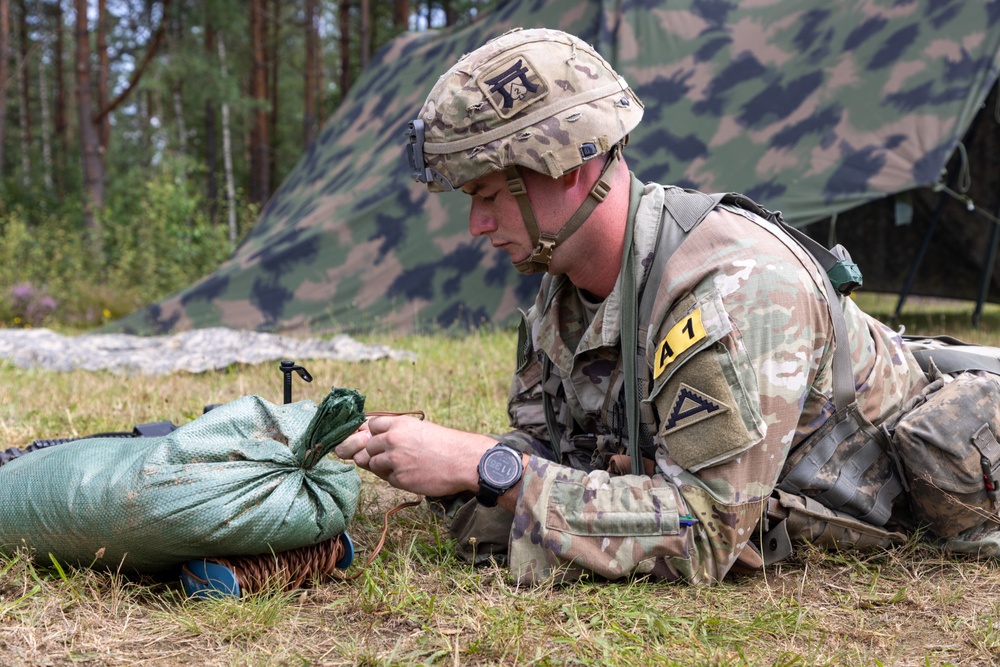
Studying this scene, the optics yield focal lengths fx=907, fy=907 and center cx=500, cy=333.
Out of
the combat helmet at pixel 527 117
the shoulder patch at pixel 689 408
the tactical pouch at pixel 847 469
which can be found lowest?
the tactical pouch at pixel 847 469

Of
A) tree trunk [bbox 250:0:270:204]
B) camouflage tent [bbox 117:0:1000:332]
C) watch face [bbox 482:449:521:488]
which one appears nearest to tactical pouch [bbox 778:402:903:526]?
watch face [bbox 482:449:521:488]

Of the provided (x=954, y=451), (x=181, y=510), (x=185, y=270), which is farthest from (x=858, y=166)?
(x=185, y=270)

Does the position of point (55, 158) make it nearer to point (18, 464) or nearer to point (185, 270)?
point (185, 270)

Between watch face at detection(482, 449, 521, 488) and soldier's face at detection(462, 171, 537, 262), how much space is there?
1.55ft

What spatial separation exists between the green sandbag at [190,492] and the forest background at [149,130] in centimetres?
744

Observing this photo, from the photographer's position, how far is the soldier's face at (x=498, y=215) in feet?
7.11

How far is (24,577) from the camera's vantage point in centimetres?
205

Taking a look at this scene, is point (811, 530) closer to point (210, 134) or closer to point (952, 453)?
point (952, 453)

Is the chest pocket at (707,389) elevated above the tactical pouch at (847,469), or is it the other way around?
the chest pocket at (707,389)

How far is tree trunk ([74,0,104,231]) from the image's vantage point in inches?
506

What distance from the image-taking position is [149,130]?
22.5m

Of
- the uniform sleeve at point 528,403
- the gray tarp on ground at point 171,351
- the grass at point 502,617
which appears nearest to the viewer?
the grass at point 502,617

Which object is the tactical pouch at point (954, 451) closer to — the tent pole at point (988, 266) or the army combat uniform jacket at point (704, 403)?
the army combat uniform jacket at point (704, 403)

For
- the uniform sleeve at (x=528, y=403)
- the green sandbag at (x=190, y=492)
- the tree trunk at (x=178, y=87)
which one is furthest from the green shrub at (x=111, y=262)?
the tree trunk at (x=178, y=87)
